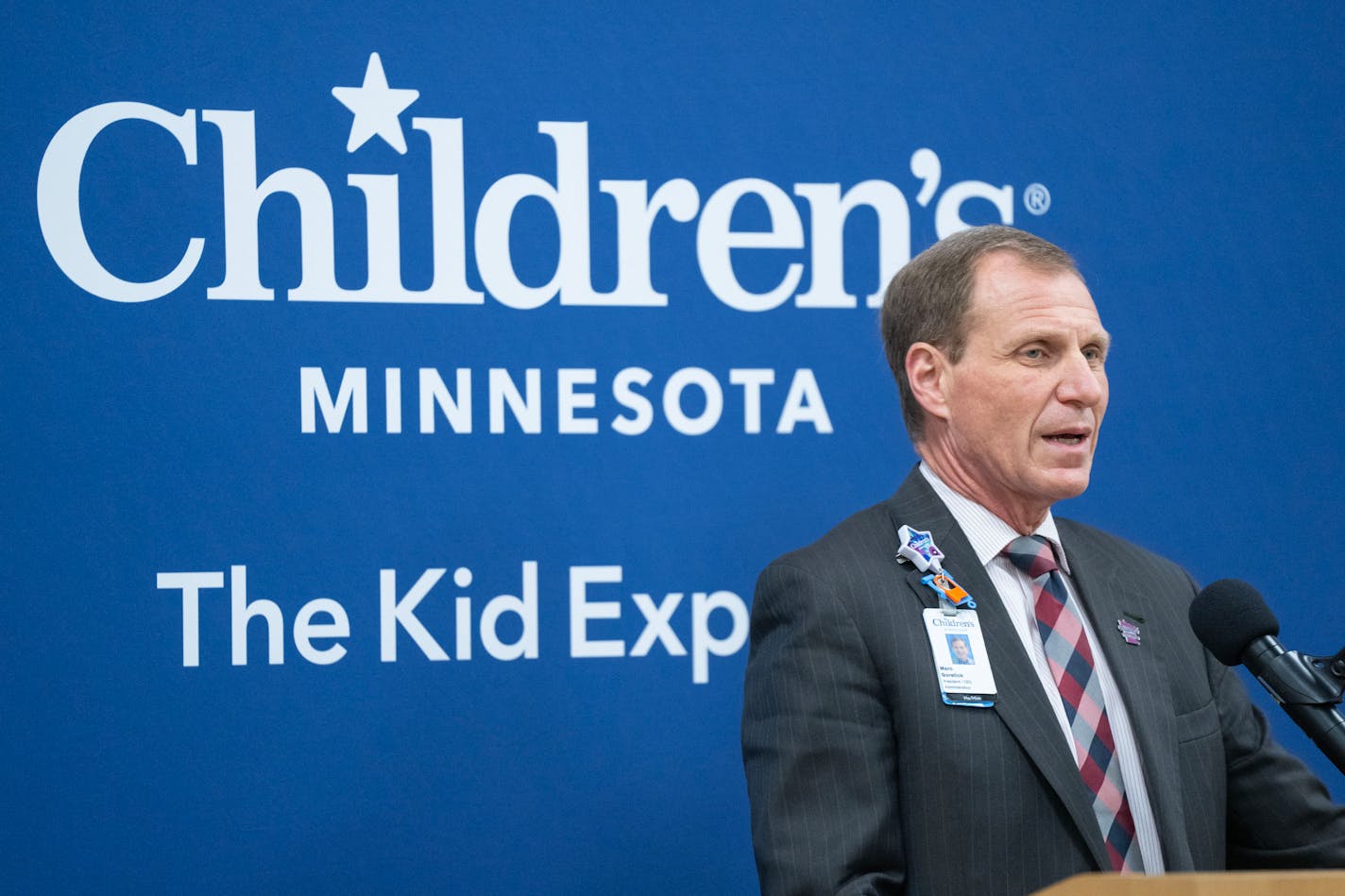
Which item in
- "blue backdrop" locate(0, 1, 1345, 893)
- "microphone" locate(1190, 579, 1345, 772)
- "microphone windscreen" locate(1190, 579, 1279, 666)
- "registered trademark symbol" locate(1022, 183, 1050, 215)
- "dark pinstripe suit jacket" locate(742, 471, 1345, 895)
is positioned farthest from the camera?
"registered trademark symbol" locate(1022, 183, 1050, 215)

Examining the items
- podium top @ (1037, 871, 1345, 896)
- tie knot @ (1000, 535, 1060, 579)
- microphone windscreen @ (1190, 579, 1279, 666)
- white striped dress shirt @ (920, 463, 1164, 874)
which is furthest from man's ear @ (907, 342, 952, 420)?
podium top @ (1037, 871, 1345, 896)

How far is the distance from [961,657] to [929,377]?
0.43m

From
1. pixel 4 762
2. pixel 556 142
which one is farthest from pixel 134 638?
pixel 556 142

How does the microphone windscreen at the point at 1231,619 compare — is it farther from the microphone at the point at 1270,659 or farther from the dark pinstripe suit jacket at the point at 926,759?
the dark pinstripe suit jacket at the point at 926,759

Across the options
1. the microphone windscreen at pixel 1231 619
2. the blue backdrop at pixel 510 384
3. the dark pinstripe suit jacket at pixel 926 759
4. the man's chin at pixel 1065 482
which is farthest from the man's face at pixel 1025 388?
the blue backdrop at pixel 510 384

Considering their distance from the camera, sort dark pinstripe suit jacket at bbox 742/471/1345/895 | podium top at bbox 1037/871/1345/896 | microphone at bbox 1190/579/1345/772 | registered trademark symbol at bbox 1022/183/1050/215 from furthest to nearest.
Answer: registered trademark symbol at bbox 1022/183/1050/215 < dark pinstripe suit jacket at bbox 742/471/1345/895 < microphone at bbox 1190/579/1345/772 < podium top at bbox 1037/871/1345/896

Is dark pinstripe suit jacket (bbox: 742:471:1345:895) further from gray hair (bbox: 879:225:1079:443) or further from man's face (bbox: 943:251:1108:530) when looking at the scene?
gray hair (bbox: 879:225:1079:443)

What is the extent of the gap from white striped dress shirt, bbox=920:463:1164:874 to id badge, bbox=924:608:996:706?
29 mm

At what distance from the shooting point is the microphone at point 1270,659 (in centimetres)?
132

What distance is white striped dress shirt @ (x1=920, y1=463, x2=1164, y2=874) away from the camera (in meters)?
1.71

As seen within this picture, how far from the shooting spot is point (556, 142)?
249 centimetres

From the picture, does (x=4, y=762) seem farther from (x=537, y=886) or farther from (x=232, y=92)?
(x=232, y=92)

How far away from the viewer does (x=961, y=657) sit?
169 centimetres

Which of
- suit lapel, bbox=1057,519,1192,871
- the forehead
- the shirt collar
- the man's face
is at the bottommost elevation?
suit lapel, bbox=1057,519,1192,871
